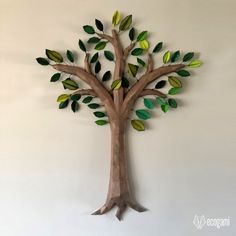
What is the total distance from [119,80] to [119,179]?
0.48 metres

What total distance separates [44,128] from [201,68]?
85cm

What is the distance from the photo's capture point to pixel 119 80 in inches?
65.2

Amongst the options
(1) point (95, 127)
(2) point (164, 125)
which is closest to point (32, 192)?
(1) point (95, 127)

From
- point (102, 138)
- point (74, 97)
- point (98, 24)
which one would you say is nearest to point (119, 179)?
point (102, 138)

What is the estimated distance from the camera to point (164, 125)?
1694 millimetres

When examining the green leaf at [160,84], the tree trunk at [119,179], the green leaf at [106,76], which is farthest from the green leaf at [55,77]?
the green leaf at [160,84]

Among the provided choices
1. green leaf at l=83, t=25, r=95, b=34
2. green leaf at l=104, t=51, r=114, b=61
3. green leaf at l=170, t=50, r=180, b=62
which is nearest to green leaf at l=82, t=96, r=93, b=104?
green leaf at l=104, t=51, r=114, b=61

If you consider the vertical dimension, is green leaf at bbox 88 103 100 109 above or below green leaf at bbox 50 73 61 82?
below

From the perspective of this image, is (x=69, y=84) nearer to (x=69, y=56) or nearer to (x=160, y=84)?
(x=69, y=56)

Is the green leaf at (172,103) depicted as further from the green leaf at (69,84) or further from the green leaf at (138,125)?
the green leaf at (69,84)

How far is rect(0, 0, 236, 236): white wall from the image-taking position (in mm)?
1645

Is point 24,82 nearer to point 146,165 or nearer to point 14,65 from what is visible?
point 14,65

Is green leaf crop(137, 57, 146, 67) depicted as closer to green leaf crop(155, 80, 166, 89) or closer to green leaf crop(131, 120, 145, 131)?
green leaf crop(155, 80, 166, 89)

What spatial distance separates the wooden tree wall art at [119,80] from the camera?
165cm
